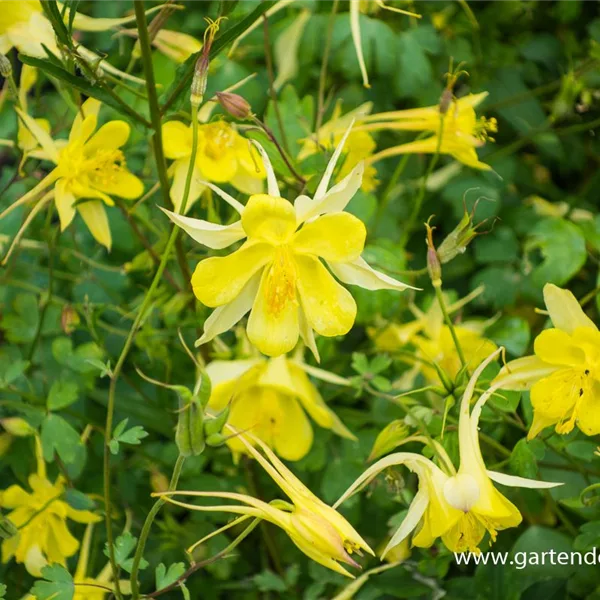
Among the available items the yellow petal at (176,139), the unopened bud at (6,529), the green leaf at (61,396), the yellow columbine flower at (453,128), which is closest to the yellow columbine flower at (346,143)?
the yellow columbine flower at (453,128)

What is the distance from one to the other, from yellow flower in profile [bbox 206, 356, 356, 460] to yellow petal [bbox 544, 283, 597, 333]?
0.25 m

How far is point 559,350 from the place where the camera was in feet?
2.60

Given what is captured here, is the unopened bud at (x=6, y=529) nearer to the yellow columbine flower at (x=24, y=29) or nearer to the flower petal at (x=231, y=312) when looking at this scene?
the flower petal at (x=231, y=312)

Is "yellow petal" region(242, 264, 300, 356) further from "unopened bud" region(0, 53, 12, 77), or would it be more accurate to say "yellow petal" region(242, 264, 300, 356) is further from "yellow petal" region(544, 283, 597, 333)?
"unopened bud" region(0, 53, 12, 77)

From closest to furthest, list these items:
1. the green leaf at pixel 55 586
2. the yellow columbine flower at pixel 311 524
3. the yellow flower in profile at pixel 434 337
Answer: the yellow columbine flower at pixel 311 524 < the green leaf at pixel 55 586 < the yellow flower in profile at pixel 434 337

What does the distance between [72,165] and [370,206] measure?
0.40 metres

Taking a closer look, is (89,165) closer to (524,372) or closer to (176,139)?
(176,139)

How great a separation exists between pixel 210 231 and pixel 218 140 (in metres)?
0.25

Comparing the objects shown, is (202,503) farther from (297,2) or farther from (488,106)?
(488,106)

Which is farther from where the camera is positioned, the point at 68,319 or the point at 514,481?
the point at 68,319

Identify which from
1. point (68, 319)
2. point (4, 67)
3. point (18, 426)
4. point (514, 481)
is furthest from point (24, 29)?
point (514, 481)

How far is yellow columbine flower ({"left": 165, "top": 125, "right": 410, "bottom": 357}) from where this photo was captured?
71 cm

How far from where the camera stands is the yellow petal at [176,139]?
34.9 inches

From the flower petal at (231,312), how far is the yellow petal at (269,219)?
6 centimetres
